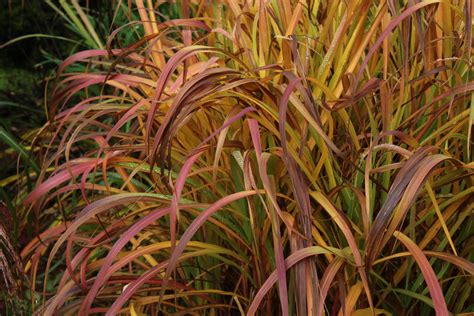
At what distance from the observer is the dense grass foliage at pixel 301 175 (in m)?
1.75

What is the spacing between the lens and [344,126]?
2033mm

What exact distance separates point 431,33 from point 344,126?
32 cm

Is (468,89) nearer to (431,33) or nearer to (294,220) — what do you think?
(431,33)

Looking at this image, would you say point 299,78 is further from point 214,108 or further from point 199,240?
point 199,240

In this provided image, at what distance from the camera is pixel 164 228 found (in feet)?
7.14

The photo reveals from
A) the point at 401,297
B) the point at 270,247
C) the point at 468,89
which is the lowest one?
the point at 401,297

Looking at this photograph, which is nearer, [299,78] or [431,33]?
[299,78]

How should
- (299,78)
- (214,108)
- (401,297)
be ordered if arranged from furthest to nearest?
(214,108) < (401,297) < (299,78)

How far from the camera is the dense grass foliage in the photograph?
175 cm

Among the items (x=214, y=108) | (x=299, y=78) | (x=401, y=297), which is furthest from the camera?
(x=214, y=108)

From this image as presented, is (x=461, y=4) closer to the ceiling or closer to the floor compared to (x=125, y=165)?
closer to the ceiling

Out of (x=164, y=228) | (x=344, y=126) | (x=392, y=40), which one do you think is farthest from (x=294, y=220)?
(x=392, y=40)

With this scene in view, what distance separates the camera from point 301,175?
5.93ft

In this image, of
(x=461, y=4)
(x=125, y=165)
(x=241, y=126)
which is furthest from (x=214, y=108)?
(x=461, y=4)
